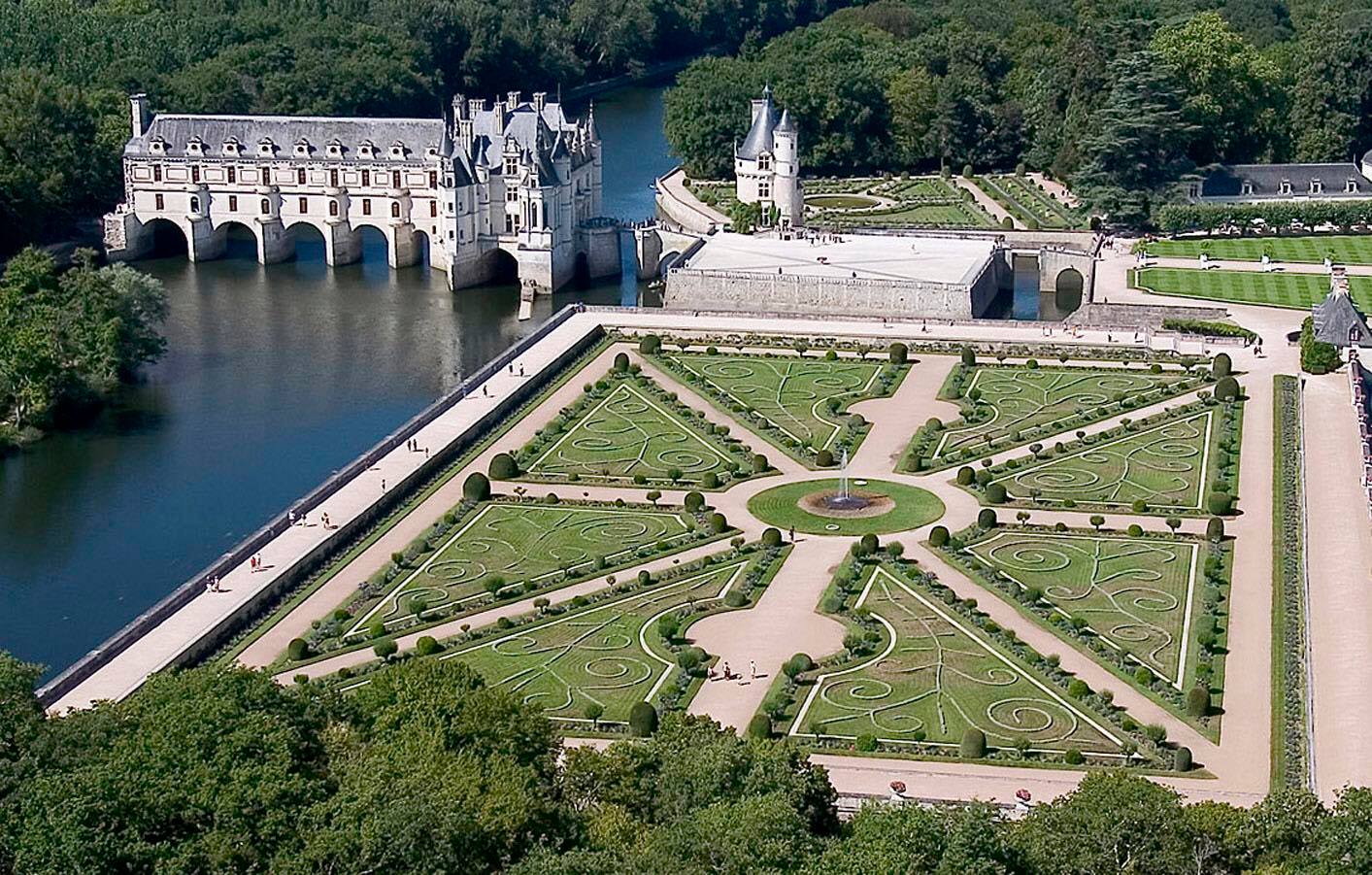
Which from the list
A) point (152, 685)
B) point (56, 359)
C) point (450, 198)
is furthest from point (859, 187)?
point (152, 685)

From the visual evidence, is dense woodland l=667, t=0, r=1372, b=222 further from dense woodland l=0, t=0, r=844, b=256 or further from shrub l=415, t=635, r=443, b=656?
shrub l=415, t=635, r=443, b=656

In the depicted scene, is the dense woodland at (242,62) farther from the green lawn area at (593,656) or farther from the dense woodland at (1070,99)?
the green lawn area at (593,656)

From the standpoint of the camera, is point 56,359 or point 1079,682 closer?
point 1079,682

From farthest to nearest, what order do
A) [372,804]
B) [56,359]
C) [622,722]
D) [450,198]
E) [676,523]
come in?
[450,198]
[56,359]
[676,523]
[622,722]
[372,804]

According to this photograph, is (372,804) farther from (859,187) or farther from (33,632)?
(859,187)

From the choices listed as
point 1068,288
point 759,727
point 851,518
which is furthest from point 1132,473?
point 1068,288

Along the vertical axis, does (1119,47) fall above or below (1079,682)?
above

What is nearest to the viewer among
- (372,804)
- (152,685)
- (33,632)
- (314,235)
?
(372,804)

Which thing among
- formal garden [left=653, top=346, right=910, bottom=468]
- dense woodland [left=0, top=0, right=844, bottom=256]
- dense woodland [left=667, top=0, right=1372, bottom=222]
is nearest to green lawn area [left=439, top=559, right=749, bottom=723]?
formal garden [left=653, top=346, right=910, bottom=468]
